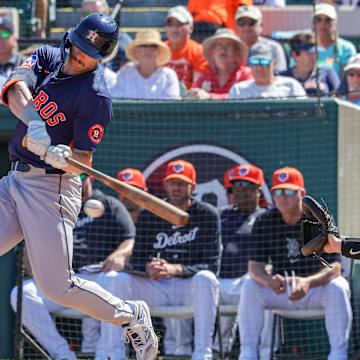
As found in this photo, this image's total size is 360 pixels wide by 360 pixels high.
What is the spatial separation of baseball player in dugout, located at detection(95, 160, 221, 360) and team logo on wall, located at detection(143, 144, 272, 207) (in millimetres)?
222

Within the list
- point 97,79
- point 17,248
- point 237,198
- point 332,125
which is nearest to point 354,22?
point 332,125

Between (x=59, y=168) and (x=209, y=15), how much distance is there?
500 cm

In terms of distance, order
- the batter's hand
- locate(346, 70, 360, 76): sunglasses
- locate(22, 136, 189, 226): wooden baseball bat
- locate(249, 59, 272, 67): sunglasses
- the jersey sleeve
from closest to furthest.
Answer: the batter's hand < locate(22, 136, 189, 226): wooden baseball bat < the jersey sleeve < locate(249, 59, 272, 67): sunglasses < locate(346, 70, 360, 76): sunglasses

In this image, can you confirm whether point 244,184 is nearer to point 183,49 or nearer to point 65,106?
point 183,49

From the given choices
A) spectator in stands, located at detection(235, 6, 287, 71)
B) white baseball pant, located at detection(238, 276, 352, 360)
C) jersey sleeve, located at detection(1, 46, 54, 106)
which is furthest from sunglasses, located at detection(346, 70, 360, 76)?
jersey sleeve, located at detection(1, 46, 54, 106)

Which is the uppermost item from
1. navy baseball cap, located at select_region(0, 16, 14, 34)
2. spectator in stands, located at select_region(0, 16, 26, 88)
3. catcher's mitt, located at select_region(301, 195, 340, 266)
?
navy baseball cap, located at select_region(0, 16, 14, 34)

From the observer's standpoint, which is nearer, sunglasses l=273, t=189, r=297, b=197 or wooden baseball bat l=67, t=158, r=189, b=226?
wooden baseball bat l=67, t=158, r=189, b=226

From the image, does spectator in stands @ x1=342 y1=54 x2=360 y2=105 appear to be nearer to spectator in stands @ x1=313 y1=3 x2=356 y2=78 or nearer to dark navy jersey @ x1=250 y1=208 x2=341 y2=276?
spectator in stands @ x1=313 y1=3 x2=356 y2=78

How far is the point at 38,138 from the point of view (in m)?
4.52

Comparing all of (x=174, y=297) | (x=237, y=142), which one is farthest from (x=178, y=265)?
(x=237, y=142)

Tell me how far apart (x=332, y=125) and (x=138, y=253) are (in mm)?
2000

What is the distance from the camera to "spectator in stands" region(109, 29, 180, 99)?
8.25 m

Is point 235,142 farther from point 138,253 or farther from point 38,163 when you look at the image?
point 38,163

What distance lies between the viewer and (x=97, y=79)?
491 cm
